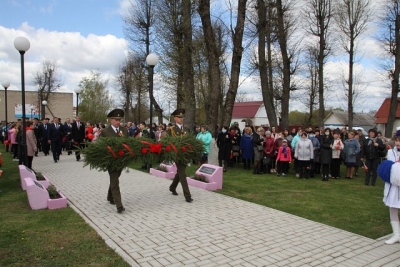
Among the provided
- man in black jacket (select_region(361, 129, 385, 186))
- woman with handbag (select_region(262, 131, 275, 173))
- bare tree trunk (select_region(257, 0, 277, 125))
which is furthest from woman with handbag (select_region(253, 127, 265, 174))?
bare tree trunk (select_region(257, 0, 277, 125))

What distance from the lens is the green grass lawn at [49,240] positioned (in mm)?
4594

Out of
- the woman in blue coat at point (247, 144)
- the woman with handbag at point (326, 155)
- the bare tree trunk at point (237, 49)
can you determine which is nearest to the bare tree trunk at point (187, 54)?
the bare tree trunk at point (237, 49)

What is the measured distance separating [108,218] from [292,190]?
5439 millimetres

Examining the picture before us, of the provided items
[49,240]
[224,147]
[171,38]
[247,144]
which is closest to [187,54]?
[171,38]

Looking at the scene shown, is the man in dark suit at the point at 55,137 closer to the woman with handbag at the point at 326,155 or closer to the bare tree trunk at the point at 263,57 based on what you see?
the bare tree trunk at the point at 263,57

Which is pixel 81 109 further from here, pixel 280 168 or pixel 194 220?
pixel 194 220

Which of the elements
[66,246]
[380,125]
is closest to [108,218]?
[66,246]

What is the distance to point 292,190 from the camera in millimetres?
9812

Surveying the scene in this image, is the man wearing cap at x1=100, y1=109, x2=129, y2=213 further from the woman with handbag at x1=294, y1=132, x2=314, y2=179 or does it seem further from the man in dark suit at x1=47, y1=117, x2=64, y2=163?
the man in dark suit at x1=47, y1=117, x2=64, y2=163

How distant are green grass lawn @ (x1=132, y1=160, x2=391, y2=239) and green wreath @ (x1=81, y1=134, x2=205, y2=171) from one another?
2.23 ft

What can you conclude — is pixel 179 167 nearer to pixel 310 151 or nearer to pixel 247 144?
pixel 310 151

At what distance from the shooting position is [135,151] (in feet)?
24.1

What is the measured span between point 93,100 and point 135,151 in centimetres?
3853

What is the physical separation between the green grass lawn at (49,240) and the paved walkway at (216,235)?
0.77 feet
